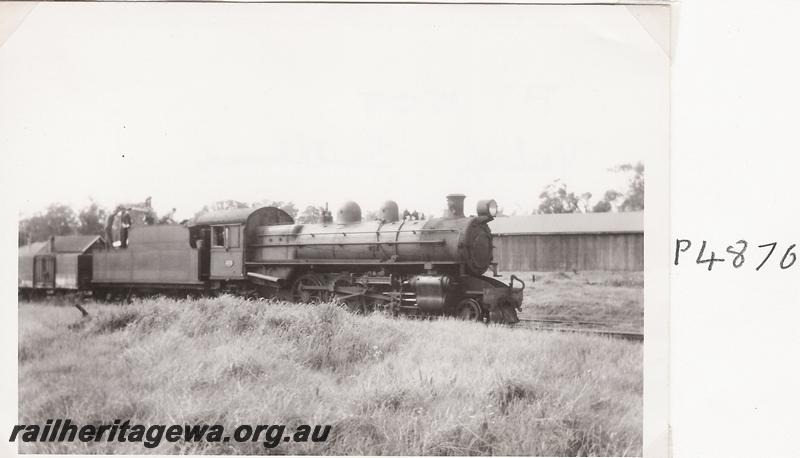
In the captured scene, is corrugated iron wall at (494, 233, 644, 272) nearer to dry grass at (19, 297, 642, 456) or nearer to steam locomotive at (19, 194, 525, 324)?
steam locomotive at (19, 194, 525, 324)

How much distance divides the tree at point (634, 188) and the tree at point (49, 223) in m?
3.60

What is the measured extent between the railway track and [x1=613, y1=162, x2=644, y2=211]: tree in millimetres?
767

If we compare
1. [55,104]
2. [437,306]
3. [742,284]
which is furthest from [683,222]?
[55,104]

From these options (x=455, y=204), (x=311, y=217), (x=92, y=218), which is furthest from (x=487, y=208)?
(x=92, y=218)

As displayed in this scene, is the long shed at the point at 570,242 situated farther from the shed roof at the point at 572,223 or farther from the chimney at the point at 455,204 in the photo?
the chimney at the point at 455,204

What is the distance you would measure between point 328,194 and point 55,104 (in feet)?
5.91

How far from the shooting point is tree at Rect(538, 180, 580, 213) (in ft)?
11.9

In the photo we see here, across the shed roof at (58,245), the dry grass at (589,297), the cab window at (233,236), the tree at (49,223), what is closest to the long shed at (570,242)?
the dry grass at (589,297)

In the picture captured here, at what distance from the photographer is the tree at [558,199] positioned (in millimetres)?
3625

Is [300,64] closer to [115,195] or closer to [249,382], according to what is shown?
[115,195]

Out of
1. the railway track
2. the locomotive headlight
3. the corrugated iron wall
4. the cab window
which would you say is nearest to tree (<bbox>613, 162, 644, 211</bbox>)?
the railway track

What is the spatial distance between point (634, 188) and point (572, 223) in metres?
1.44

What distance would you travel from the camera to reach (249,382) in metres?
3.49

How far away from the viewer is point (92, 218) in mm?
4309
